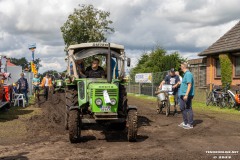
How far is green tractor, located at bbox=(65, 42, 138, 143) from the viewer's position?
8.48 meters

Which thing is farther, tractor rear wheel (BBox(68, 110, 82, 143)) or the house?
the house

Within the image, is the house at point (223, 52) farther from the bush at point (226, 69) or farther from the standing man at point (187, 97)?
the standing man at point (187, 97)

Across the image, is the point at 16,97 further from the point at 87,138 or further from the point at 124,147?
the point at 124,147

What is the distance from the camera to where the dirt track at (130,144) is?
716 cm

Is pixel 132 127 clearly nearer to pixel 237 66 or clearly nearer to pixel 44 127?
pixel 44 127

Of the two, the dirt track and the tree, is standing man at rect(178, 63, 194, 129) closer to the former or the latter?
the dirt track

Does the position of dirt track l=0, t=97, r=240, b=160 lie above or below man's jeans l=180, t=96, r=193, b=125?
below

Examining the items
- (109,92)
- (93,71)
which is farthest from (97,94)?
(93,71)

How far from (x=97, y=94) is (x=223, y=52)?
53.6ft

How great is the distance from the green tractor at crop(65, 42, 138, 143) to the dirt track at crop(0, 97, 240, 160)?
0.44 meters

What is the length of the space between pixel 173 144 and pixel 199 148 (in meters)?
0.69

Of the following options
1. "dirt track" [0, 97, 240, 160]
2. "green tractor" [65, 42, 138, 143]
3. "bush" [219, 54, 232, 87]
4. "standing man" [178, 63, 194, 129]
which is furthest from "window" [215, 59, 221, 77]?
"green tractor" [65, 42, 138, 143]

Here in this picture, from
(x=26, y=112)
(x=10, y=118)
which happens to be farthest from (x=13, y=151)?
(x=26, y=112)

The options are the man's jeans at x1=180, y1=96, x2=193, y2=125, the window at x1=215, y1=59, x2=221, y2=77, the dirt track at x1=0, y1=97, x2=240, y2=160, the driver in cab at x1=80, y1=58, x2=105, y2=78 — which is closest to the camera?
the dirt track at x1=0, y1=97, x2=240, y2=160
